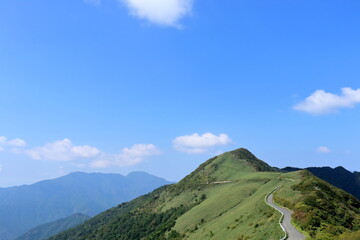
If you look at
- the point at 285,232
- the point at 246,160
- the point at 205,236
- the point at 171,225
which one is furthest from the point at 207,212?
the point at 246,160

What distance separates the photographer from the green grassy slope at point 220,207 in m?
59.6

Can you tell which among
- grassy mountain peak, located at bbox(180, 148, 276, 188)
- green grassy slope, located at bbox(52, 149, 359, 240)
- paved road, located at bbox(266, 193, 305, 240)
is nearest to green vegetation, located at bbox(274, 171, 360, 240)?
green grassy slope, located at bbox(52, 149, 359, 240)

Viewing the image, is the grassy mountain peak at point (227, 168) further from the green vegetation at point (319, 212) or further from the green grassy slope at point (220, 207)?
the green vegetation at point (319, 212)

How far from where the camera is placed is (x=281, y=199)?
68.5 metres

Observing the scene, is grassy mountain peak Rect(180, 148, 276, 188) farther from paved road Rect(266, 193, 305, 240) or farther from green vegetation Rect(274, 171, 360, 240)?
paved road Rect(266, 193, 305, 240)

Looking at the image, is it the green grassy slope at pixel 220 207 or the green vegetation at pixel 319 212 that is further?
the green grassy slope at pixel 220 207

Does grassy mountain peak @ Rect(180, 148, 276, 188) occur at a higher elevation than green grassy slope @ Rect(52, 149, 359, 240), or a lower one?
higher

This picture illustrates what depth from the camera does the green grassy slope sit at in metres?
59.6

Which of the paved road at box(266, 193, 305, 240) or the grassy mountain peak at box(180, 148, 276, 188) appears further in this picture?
the grassy mountain peak at box(180, 148, 276, 188)

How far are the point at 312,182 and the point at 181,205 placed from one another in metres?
71.0

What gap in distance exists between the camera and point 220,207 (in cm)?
9825

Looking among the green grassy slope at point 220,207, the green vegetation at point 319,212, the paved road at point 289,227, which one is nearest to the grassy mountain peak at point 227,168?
the green grassy slope at point 220,207

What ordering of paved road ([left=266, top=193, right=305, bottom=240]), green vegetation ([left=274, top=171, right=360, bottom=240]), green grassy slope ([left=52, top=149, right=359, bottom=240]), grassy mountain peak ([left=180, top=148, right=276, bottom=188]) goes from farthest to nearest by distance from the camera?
grassy mountain peak ([left=180, top=148, right=276, bottom=188])
green grassy slope ([left=52, top=149, right=359, bottom=240])
green vegetation ([left=274, top=171, right=360, bottom=240])
paved road ([left=266, top=193, right=305, bottom=240])

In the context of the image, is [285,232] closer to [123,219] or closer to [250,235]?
[250,235]
